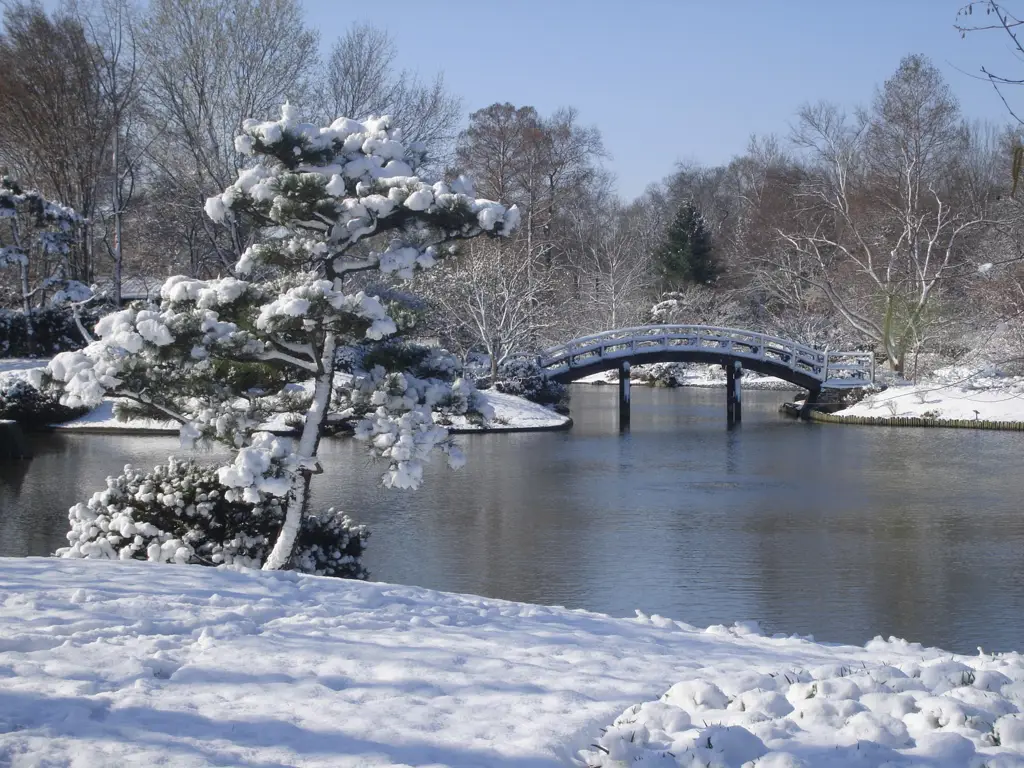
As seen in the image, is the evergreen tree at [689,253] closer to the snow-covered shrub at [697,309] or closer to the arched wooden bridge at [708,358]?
the snow-covered shrub at [697,309]

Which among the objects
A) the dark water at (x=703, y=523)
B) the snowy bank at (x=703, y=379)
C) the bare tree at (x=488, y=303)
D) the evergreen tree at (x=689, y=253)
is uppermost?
the evergreen tree at (x=689, y=253)

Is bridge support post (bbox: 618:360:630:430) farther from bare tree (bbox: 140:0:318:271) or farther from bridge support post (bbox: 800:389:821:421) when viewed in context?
bare tree (bbox: 140:0:318:271)

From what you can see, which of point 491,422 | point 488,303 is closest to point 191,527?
point 491,422

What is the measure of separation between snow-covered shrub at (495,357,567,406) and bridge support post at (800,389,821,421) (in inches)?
302

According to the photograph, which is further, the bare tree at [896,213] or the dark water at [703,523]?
the bare tree at [896,213]

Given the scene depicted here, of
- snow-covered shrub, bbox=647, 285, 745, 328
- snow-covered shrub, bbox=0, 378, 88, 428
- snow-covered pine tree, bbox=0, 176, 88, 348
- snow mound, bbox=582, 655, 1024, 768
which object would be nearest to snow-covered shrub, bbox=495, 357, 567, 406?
snow-covered shrub, bbox=0, 378, 88, 428

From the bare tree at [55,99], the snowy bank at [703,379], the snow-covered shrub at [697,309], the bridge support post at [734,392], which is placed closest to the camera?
the bare tree at [55,99]

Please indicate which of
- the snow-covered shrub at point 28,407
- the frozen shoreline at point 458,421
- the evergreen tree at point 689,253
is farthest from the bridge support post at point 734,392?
the snow-covered shrub at point 28,407

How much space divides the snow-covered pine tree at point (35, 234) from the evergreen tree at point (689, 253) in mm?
27189

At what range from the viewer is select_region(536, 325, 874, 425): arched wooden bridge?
3250 cm

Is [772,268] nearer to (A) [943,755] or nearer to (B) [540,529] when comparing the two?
(B) [540,529]

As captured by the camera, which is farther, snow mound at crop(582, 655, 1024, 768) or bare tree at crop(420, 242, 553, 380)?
bare tree at crop(420, 242, 553, 380)

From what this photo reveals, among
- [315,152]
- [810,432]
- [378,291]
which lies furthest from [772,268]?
[315,152]

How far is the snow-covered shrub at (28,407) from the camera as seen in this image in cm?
2561
